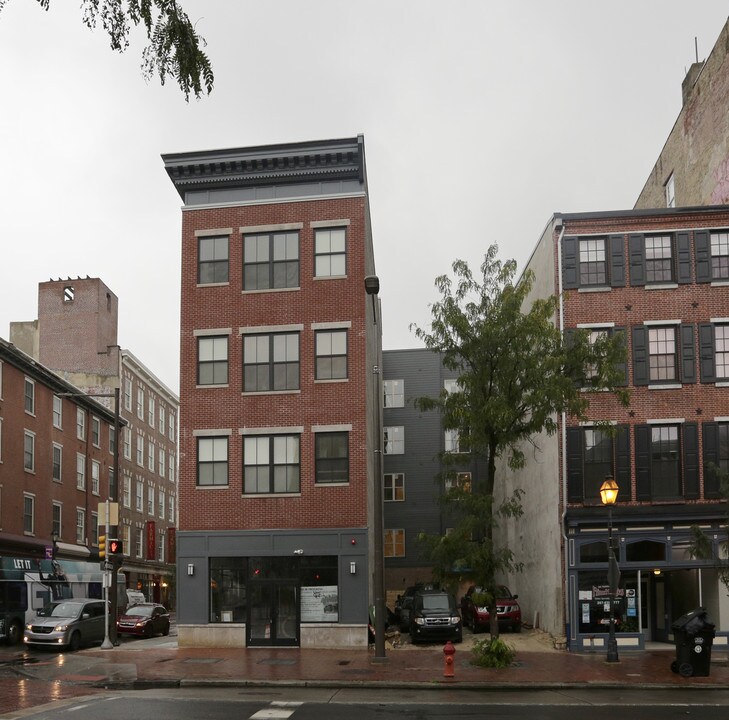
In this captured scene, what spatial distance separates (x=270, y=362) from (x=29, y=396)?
22.0 metres

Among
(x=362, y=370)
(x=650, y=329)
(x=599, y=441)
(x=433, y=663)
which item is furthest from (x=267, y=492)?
(x=650, y=329)

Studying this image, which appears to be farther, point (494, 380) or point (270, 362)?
point (270, 362)

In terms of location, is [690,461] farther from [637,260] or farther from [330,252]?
[330,252]

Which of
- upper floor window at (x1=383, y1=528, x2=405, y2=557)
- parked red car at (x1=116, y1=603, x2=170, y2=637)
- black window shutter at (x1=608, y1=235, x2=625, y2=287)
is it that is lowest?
parked red car at (x1=116, y1=603, x2=170, y2=637)

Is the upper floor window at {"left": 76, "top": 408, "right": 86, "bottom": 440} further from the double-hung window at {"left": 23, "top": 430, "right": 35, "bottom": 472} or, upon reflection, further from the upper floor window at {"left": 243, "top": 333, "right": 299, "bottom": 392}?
the upper floor window at {"left": 243, "top": 333, "right": 299, "bottom": 392}

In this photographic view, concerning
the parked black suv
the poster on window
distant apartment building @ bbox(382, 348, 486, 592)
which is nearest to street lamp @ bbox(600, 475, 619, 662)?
the parked black suv

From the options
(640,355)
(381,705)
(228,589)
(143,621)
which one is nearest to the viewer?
(381,705)

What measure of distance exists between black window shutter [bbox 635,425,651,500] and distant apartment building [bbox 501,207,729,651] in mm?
30

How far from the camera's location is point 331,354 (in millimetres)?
30234

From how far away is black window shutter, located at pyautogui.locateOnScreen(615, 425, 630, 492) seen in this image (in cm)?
2783

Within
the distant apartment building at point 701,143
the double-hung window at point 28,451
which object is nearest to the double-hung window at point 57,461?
the double-hung window at point 28,451

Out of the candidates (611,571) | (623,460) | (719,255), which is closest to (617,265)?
(719,255)

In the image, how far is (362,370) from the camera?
29953 mm

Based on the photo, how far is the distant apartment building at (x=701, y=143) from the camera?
35.2 metres
